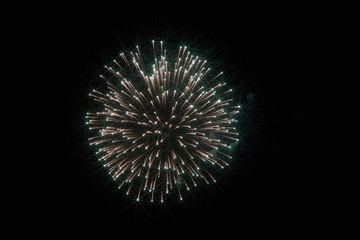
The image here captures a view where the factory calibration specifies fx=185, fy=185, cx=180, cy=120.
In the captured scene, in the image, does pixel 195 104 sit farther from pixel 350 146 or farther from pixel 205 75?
pixel 350 146

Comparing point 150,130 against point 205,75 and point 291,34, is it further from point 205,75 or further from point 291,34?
A: point 291,34

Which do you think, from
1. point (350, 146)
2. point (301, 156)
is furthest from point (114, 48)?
point (350, 146)

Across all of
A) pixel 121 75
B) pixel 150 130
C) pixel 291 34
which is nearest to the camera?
pixel 150 130

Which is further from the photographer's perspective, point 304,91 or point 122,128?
point 304,91

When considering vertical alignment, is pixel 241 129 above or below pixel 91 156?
below

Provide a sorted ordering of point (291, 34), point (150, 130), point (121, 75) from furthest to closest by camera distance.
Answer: point (291, 34), point (121, 75), point (150, 130)

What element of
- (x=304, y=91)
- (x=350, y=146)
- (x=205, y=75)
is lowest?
(x=350, y=146)
